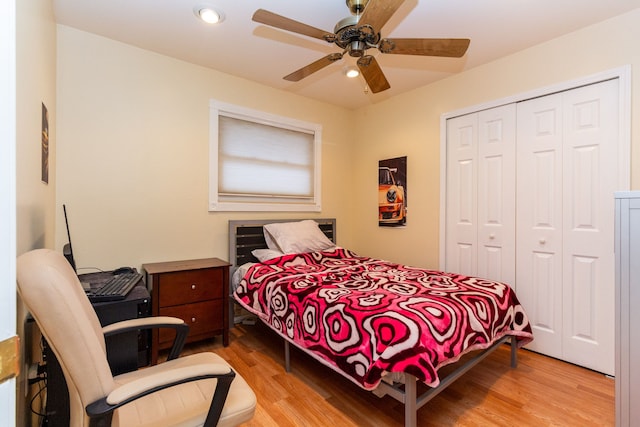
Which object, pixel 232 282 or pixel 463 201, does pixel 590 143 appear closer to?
pixel 463 201

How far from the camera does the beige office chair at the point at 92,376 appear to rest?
812 millimetres

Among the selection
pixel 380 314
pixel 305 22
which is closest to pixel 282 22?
pixel 305 22

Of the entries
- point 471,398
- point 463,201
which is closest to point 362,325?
point 471,398

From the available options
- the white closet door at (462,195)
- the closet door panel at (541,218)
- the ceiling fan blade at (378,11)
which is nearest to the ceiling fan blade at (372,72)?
the ceiling fan blade at (378,11)

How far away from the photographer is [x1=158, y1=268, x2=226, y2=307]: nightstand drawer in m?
2.37

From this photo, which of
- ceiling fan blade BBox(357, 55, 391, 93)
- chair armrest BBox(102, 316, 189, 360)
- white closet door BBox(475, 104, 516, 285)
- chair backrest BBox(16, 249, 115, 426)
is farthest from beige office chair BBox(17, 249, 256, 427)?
white closet door BBox(475, 104, 516, 285)

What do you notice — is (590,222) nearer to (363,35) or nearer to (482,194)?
(482,194)

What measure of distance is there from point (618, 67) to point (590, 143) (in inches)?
20.9

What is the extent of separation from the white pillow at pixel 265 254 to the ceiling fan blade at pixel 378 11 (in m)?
2.09

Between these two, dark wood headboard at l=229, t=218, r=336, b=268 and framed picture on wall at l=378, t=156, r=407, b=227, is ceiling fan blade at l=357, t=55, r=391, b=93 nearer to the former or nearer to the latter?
framed picture on wall at l=378, t=156, r=407, b=227

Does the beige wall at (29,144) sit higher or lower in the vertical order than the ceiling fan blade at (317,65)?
lower

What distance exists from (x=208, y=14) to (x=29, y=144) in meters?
A: 1.45

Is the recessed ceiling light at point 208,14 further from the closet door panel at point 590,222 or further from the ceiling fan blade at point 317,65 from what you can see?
the closet door panel at point 590,222

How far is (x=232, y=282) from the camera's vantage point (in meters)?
2.99
